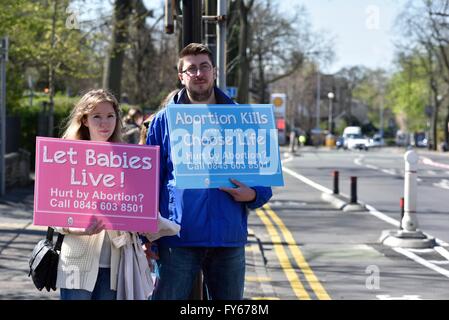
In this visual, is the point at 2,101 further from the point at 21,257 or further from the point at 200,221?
the point at 200,221

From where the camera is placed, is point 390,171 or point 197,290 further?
point 390,171

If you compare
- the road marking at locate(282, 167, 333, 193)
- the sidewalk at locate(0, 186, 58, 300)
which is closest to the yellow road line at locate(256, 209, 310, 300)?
the sidewalk at locate(0, 186, 58, 300)

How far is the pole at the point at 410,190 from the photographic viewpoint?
42.8 ft

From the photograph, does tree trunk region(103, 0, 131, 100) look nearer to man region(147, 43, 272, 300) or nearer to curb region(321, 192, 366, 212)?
curb region(321, 192, 366, 212)

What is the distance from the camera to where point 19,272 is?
10.2 metres

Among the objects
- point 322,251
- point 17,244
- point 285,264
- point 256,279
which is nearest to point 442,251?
point 322,251

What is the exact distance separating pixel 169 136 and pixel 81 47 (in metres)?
21.1

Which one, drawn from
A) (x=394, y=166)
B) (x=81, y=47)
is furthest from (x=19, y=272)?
(x=394, y=166)

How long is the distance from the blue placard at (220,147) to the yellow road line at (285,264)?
186 inches

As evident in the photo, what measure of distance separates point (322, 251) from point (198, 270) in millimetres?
8392

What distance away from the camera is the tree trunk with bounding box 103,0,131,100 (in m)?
25.3

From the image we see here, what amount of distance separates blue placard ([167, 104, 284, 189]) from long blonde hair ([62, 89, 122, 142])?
30 centimetres

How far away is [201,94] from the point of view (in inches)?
195
